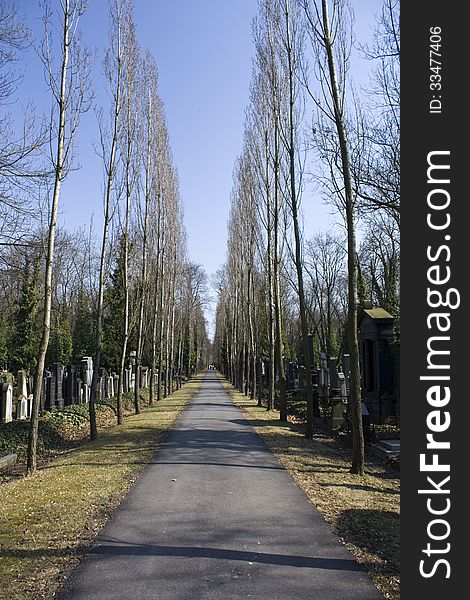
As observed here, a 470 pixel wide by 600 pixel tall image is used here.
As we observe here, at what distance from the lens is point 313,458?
12227 millimetres

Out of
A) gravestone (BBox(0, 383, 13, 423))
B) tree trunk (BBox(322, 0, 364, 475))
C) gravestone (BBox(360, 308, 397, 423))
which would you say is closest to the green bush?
gravestone (BBox(0, 383, 13, 423))

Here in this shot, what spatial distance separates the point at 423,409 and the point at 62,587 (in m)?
3.15

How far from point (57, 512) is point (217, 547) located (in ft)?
8.16

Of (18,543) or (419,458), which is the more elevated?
(419,458)

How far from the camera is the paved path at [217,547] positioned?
16.1ft

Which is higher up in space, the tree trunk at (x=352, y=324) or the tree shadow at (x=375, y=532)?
the tree trunk at (x=352, y=324)

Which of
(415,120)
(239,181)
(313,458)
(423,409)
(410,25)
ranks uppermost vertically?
(239,181)

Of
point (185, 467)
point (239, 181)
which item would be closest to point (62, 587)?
point (185, 467)

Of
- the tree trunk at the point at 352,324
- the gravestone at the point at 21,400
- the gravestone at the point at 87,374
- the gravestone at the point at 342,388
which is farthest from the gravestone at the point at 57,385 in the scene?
the tree trunk at the point at 352,324

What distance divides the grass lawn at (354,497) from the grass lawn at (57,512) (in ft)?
8.61

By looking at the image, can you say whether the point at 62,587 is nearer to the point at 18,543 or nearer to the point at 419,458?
the point at 18,543

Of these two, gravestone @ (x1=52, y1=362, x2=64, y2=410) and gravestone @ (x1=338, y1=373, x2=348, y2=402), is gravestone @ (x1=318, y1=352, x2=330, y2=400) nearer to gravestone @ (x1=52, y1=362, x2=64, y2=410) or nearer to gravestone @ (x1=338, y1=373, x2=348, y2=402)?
gravestone @ (x1=338, y1=373, x2=348, y2=402)

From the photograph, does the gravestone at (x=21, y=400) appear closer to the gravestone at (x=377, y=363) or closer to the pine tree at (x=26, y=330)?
the gravestone at (x=377, y=363)

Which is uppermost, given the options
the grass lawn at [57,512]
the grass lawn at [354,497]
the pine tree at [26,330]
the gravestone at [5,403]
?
the pine tree at [26,330]
